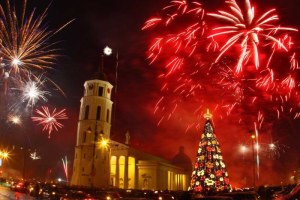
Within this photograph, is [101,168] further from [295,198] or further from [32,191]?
[295,198]

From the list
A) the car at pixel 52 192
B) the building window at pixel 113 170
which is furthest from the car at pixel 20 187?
the building window at pixel 113 170

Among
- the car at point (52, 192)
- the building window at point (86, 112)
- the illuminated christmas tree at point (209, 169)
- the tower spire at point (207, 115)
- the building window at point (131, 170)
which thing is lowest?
the car at point (52, 192)

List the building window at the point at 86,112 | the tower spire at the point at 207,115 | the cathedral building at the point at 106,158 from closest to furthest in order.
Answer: the tower spire at the point at 207,115
the cathedral building at the point at 106,158
the building window at the point at 86,112

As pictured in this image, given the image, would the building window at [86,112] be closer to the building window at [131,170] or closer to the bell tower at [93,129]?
the bell tower at [93,129]

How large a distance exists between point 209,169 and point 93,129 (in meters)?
32.5

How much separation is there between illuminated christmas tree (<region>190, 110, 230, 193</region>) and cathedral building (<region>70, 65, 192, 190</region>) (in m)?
21.2

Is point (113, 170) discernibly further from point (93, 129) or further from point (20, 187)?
point (20, 187)

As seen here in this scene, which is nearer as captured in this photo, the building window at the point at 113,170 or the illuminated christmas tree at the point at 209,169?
the illuminated christmas tree at the point at 209,169

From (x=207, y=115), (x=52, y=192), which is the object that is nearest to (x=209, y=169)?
(x=207, y=115)

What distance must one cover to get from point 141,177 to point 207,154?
43.2m

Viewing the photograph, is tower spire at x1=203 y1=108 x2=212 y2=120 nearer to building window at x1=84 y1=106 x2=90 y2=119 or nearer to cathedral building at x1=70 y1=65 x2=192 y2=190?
cathedral building at x1=70 y1=65 x2=192 y2=190

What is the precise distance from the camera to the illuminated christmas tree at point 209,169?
4419 centimetres

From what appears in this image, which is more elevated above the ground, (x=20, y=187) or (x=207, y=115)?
(x=207, y=115)

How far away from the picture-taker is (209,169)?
44844 millimetres
